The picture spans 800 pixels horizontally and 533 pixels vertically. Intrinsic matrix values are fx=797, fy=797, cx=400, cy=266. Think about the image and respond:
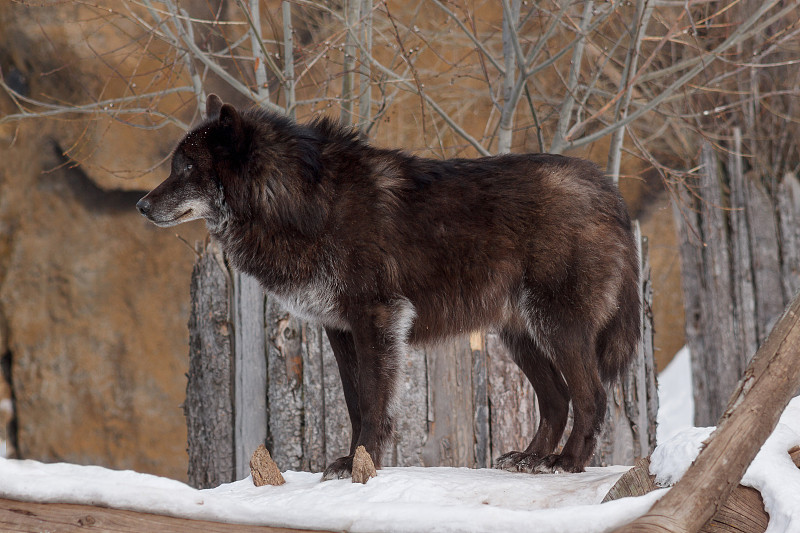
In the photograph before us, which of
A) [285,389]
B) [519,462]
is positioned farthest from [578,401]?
[285,389]

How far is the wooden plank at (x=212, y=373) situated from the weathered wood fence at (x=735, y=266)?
473 centimetres

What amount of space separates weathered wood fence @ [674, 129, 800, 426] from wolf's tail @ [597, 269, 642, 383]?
3.95 meters

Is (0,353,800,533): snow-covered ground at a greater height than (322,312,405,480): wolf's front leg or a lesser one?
lesser

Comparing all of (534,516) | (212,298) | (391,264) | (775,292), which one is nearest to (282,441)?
(212,298)

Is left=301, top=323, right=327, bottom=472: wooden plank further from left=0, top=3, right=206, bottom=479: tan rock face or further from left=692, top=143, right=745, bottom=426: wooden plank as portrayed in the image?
left=0, top=3, right=206, bottom=479: tan rock face

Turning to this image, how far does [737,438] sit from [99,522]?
80.7 inches

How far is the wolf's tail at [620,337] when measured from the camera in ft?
13.0

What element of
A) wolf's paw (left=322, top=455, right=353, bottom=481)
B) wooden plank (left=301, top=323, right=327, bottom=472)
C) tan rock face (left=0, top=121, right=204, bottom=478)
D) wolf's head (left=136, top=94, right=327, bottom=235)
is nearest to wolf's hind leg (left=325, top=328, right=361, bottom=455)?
wolf's paw (left=322, top=455, right=353, bottom=481)

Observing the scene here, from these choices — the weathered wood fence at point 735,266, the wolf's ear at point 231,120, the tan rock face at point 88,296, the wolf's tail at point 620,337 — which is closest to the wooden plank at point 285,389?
the wolf's ear at point 231,120

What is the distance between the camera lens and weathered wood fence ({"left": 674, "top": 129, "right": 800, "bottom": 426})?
786 cm

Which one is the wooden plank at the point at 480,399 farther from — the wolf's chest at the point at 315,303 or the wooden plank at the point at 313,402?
the wolf's chest at the point at 315,303

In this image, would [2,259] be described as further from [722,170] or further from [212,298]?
[722,170]

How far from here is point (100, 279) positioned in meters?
9.91

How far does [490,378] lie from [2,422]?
763 centimetres
